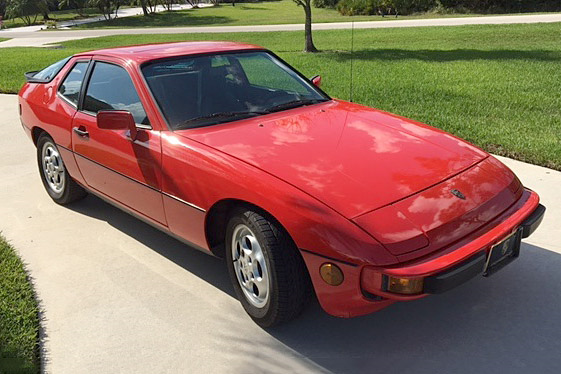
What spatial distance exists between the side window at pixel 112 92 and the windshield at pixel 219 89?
165 millimetres

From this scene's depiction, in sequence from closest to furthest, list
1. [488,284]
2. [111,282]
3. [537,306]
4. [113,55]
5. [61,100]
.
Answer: [537,306] < [488,284] < [111,282] < [113,55] < [61,100]

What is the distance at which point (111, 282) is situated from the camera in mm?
3627

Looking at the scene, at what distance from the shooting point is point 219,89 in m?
3.76

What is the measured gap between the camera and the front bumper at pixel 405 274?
2432 millimetres

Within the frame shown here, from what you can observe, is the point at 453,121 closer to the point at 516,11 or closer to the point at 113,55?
the point at 113,55

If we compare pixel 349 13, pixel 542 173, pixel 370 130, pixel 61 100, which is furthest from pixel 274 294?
pixel 349 13

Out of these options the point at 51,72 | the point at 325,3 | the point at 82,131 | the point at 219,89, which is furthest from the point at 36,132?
the point at 325,3

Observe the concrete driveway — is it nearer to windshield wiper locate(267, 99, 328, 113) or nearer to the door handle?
the door handle

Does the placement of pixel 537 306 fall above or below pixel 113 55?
below

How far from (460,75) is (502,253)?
8684 millimetres

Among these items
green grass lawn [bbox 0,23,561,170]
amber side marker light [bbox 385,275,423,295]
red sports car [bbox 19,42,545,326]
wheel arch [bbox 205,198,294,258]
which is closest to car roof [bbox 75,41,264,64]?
red sports car [bbox 19,42,545,326]

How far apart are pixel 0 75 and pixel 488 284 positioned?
13327 millimetres

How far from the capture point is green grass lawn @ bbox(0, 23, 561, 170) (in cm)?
665

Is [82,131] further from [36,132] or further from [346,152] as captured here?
[346,152]
